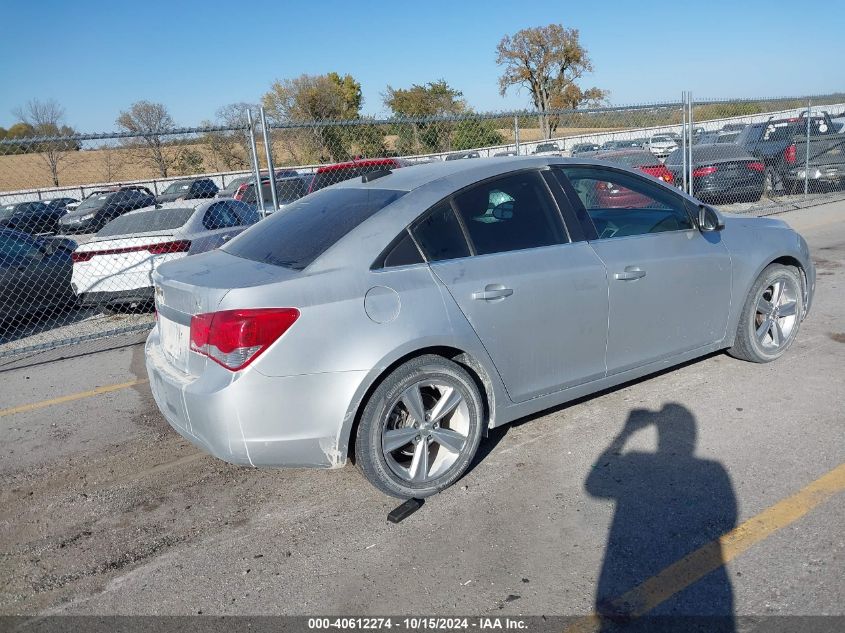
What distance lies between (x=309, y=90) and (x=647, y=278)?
148ft

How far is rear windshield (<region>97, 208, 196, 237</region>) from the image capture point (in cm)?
877

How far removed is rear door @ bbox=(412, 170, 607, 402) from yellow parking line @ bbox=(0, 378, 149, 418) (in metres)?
3.61

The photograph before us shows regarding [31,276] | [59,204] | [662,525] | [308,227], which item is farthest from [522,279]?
[59,204]

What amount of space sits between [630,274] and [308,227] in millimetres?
1894

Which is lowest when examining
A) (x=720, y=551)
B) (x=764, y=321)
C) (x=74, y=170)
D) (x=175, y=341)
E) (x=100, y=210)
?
(x=720, y=551)

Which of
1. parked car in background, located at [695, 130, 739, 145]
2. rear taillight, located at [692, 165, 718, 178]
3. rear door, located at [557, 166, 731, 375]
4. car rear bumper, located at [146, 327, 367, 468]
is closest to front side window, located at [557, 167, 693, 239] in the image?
rear door, located at [557, 166, 731, 375]

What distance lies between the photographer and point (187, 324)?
354cm

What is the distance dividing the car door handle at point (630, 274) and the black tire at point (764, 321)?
1193 millimetres

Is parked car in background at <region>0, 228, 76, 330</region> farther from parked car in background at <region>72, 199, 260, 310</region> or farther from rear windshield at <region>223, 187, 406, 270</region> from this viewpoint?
rear windshield at <region>223, 187, 406, 270</region>

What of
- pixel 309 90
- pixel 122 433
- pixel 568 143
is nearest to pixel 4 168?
pixel 309 90

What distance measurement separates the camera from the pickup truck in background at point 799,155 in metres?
15.2

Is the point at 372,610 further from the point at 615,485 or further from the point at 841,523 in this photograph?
the point at 841,523

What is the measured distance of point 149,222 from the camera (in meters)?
9.01

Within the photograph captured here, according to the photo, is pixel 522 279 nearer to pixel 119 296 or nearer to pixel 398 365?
pixel 398 365
